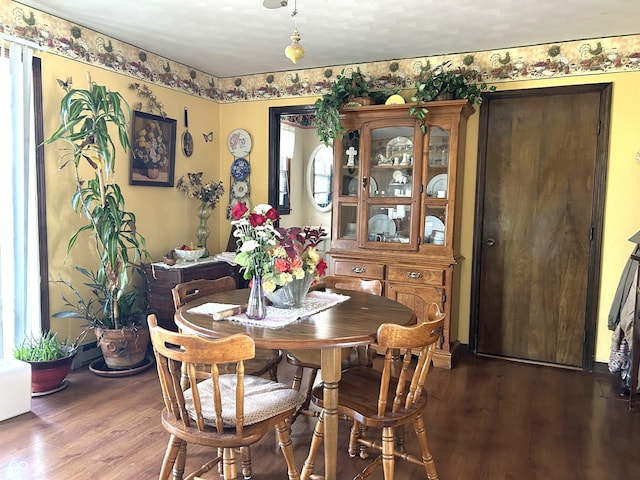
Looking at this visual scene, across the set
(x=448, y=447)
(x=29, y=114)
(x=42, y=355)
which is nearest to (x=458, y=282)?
(x=448, y=447)

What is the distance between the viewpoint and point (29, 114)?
303cm

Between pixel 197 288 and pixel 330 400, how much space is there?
106 centimetres

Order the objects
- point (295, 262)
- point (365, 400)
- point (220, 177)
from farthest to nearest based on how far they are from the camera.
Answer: point (220, 177)
point (295, 262)
point (365, 400)

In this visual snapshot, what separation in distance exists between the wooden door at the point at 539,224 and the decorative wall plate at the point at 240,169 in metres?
2.15

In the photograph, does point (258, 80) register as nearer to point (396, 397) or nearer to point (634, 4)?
point (634, 4)

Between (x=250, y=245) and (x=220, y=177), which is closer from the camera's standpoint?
(x=250, y=245)

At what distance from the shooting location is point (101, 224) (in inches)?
125

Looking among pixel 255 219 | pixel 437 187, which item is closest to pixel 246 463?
pixel 255 219

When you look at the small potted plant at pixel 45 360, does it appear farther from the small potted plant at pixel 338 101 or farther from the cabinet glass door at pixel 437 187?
the cabinet glass door at pixel 437 187

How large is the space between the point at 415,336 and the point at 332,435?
1.67 ft

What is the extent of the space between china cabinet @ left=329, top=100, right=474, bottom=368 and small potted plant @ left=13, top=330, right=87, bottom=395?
203cm

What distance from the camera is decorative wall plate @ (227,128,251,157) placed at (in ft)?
15.2

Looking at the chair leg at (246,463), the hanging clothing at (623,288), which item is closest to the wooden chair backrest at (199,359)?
the chair leg at (246,463)

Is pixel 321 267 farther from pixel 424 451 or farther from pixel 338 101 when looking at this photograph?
pixel 338 101
